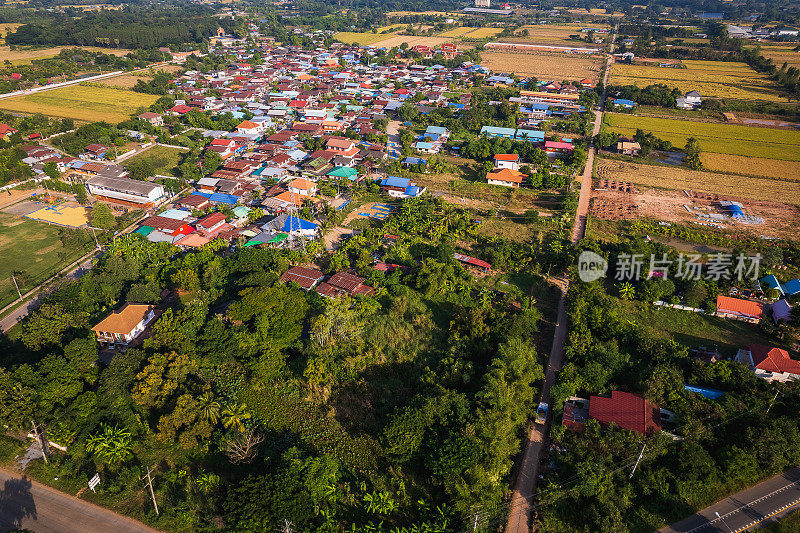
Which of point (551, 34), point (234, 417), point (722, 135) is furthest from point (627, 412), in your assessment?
point (551, 34)

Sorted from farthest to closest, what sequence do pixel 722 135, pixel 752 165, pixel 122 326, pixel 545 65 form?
1. pixel 545 65
2. pixel 722 135
3. pixel 752 165
4. pixel 122 326

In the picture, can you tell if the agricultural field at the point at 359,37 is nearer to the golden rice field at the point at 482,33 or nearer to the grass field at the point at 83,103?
the golden rice field at the point at 482,33

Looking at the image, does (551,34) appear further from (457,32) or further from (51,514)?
(51,514)

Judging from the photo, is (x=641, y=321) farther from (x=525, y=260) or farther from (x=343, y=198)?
(x=343, y=198)

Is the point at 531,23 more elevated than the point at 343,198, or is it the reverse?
the point at 531,23

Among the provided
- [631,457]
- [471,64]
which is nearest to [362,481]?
[631,457]

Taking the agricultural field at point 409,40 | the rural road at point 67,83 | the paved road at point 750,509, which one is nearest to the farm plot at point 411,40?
the agricultural field at point 409,40

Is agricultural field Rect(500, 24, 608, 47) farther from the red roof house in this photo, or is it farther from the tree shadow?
the tree shadow
